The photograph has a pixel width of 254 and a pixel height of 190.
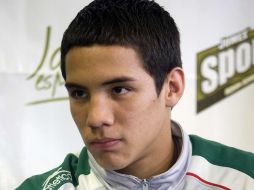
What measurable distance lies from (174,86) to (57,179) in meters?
0.30

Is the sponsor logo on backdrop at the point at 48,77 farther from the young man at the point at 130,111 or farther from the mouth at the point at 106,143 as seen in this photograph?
the mouth at the point at 106,143

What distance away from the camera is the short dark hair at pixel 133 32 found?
29.3 inches

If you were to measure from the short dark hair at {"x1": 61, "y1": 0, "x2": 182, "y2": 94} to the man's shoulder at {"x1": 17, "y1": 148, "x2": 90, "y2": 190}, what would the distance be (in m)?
0.22

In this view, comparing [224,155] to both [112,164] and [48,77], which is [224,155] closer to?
[112,164]

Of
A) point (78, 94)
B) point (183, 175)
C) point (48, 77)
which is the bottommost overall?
point (183, 175)

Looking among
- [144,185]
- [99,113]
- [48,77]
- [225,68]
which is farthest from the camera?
[225,68]

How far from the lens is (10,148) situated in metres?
1.35

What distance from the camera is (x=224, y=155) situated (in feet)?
2.83

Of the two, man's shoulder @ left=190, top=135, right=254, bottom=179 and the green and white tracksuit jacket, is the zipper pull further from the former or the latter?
man's shoulder @ left=190, top=135, right=254, bottom=179

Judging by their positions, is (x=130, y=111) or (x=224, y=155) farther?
(x=224, y=155)

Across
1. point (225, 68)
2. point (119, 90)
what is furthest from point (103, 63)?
point (225, 68)

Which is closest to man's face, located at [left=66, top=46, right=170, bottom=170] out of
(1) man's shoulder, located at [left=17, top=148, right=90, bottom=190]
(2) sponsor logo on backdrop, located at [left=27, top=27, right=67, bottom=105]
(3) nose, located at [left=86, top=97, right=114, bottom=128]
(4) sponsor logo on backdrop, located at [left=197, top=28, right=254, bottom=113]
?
(3) nose, located at [left=86, top=97, right=114, bottom=128]

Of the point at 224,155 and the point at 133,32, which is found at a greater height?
the point at 133,32

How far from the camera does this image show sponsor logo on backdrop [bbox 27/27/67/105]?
4.53ft
